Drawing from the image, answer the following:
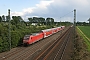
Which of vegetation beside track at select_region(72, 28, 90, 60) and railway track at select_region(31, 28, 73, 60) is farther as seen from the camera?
railway track at select_region(31, 28, 73, 60)

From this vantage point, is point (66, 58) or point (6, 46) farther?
point (6, 46)

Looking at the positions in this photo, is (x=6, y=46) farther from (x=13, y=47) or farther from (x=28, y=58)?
(x=28, y=58)

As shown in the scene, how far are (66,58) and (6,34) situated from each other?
52.3 ft

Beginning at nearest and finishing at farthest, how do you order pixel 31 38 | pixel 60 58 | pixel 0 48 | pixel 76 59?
pixel 76 59 → pixel 60 58 → pixel 0 48 → pixel 31 38

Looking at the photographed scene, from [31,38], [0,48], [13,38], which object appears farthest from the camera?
[31,38]

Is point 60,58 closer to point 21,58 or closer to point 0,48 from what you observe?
point 21,58

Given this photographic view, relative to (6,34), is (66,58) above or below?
below

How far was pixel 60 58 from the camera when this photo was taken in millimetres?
30641

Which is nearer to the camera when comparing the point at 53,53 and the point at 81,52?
the point at 81,52

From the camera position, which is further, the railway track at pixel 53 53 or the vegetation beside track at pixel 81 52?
the railway track at pixel 53 53

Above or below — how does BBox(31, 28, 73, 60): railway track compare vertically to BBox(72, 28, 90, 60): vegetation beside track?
below

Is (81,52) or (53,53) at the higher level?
(81,52)

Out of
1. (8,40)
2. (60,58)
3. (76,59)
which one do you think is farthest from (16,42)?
(76,59)

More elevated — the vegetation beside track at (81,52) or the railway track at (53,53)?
the vegetation beside track at (81,52)
